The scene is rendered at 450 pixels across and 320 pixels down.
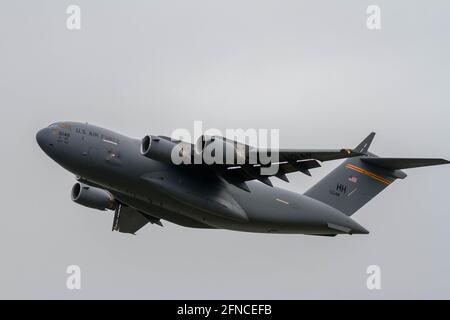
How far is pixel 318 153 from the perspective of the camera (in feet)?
65.1

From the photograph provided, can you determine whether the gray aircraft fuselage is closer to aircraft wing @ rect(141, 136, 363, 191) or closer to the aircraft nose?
the aircraft nose

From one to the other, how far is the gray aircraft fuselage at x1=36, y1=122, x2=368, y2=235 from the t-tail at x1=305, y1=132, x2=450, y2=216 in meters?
0.70

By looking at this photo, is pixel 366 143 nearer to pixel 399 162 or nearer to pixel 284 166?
pixel 399 162

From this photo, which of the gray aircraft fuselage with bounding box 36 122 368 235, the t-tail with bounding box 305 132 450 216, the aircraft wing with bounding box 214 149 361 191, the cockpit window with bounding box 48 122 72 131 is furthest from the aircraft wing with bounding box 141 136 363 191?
the t-tail with bounding box 305 132 450 216

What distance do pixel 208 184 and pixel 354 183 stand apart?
179 inches

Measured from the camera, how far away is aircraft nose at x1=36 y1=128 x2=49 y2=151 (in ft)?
65.8

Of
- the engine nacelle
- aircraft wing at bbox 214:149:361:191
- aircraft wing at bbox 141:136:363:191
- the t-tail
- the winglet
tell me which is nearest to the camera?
aircraft wing at bbox 214:149:361:191

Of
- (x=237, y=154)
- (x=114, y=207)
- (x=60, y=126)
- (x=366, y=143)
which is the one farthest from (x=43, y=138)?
(x=366, y=143)

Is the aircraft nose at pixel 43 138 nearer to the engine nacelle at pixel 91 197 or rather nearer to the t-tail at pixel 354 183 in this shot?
the engine nacelle at pixel 91 197

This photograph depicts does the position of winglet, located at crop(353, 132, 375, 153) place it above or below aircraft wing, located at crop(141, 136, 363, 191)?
above

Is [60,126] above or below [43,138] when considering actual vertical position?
above

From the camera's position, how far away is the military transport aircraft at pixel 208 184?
2006 centimetres

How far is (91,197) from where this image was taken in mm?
23297

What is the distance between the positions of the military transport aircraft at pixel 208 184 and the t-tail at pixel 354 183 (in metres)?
0.03
